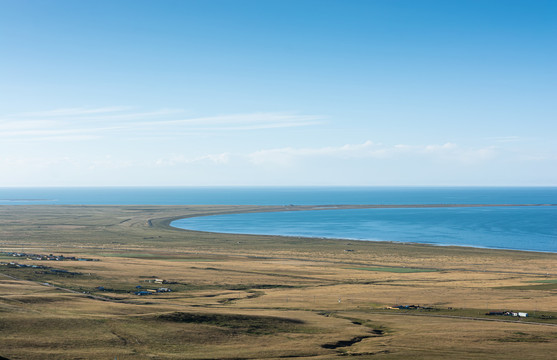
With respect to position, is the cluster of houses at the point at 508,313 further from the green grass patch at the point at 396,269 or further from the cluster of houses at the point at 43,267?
the cluster of houses at the point at 43,267

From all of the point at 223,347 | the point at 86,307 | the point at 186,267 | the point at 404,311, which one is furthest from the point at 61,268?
the point at 404,311

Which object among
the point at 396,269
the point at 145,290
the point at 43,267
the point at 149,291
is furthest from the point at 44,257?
the point at 396,269

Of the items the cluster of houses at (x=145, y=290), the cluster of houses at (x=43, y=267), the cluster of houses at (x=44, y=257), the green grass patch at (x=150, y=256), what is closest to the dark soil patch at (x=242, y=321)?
the cluster of houses at (x=145, y=290)

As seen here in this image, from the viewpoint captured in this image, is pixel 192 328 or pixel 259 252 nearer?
pixel 192 328

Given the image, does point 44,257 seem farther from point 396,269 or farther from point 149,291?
point 396,269

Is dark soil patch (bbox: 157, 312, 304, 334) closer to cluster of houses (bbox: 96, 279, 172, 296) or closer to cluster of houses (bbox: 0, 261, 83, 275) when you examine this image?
cluster of houses (bbox: 96, 279, 172, 296)

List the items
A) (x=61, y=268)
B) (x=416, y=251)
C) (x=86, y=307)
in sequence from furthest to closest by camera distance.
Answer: (x=416, y=251) < (x=61, y=268) < (x=86, y=307)

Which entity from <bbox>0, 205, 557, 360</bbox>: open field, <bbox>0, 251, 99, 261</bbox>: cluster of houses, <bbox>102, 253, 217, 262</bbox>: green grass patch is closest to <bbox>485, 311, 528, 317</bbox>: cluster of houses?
<bbox>0, 205, 557, 360</bbox>: open field

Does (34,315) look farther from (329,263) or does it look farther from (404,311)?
(329,263)
